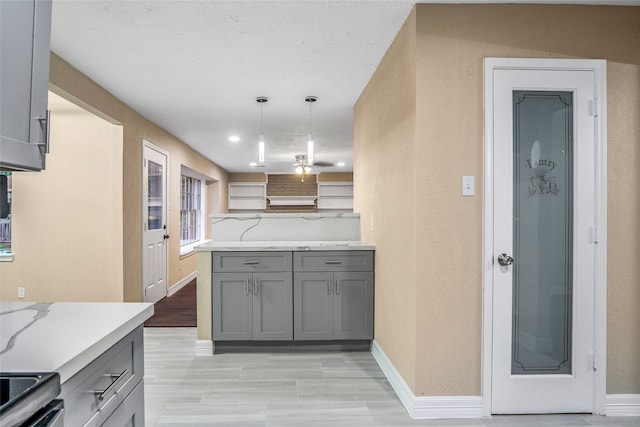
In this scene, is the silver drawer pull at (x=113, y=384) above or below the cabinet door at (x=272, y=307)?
above

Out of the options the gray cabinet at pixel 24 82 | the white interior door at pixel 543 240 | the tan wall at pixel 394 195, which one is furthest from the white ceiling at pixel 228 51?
the gray cabinet at pixel 24 82

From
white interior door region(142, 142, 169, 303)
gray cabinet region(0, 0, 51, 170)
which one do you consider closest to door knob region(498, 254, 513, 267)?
gray cabinet region(0, 0, 51, 170)

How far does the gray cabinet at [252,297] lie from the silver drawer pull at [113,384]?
2066 mm

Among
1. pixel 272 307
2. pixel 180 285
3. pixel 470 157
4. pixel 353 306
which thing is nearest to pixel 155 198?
pixel 180 285

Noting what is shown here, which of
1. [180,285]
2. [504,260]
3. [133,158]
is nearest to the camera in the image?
[504,260]

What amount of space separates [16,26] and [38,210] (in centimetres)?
401

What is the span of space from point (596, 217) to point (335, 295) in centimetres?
198

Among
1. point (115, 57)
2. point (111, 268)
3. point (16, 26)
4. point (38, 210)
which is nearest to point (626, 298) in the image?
point (16, 26)

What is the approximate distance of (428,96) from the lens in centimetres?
216

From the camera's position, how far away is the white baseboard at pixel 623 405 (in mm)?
2184

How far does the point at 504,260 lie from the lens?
7.02ft

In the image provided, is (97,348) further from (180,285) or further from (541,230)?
(180,285)

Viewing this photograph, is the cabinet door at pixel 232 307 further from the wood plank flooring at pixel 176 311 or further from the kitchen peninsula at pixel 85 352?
the kitchen peninsula at pixel 85 352

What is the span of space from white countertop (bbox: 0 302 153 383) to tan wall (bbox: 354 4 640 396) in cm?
160
